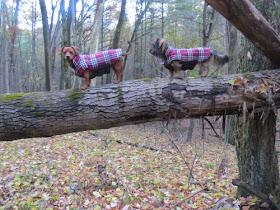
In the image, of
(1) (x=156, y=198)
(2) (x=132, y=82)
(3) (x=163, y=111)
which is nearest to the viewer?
(3) (x=163, y=111)

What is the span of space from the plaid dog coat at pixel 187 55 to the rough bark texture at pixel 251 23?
Result: 0.65 m

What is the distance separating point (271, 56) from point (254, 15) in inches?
32.5

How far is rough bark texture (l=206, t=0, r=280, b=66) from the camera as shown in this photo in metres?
2.81

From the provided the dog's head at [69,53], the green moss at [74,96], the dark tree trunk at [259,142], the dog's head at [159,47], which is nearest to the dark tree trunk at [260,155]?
the dark tree trunk at [259,142]

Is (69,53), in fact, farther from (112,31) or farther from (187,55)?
(112,31)

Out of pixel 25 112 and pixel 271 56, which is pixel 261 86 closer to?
pixel 271 56

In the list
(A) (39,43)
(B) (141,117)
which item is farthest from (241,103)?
(A) (39,43)

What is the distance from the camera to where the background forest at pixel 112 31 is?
395 inches

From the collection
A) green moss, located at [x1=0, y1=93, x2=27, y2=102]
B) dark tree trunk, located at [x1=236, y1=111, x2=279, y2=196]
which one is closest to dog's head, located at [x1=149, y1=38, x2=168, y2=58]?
dark tree trunk, located at [x1=236, y1=111, x2=279, y2=196]

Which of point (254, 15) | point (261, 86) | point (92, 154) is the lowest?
point (92, 154)

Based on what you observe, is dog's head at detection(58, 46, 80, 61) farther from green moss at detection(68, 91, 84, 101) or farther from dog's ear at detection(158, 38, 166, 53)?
dog's ear at detection(158, 38, 166, 53)

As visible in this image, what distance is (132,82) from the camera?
3137 mm

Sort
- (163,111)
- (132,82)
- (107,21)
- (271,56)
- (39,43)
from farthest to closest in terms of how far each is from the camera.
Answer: (39,43), (107,21), (271,56), (132,82), (163,111)

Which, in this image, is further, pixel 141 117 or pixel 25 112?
pixel 141 117
